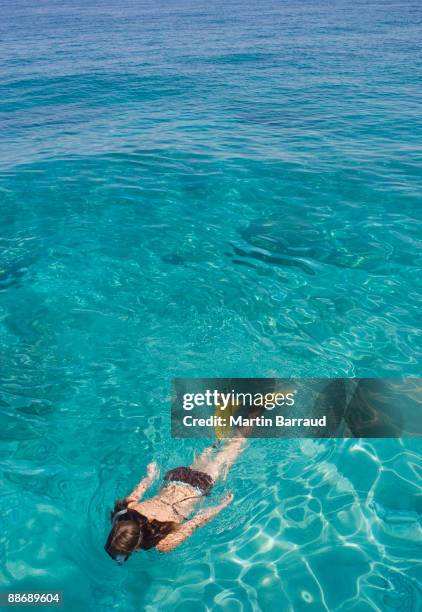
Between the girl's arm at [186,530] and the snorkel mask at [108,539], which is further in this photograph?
the girl's arm at [186,530]

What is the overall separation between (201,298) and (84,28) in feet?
174

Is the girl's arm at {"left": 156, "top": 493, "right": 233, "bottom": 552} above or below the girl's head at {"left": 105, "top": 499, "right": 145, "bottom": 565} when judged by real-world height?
below

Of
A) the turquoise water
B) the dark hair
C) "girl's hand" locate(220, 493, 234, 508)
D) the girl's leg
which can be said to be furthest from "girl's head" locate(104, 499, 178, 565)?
the girl's leg

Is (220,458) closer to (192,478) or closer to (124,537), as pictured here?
(192,478)

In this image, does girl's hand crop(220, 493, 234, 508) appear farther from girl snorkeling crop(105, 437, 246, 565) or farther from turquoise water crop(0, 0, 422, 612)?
turquoise water crop(0, 0, 422, 612)

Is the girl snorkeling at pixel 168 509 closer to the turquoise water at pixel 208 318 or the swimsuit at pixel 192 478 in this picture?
the swimsuit at pixel 192 478

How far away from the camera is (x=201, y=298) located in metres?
10.4

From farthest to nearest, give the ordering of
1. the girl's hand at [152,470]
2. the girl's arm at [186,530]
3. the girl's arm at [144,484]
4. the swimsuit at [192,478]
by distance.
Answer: the girl's hand at [152,470] < the swimsuit at [192,478] < the girl's arm at [144,484] < the girl's arm at [186,530]

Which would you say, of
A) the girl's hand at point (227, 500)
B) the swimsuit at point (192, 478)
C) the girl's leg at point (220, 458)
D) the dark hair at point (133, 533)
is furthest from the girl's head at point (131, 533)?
the girl's leg at point (220, 458)

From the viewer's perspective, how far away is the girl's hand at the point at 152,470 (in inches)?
265

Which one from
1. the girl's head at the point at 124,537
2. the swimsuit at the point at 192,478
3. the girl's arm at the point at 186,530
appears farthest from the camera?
the swimsuit at the point at 192,478

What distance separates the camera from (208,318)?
32.1 ft

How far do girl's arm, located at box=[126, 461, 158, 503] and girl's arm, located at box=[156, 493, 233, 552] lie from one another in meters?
0.72

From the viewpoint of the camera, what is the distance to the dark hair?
5.48 metres
